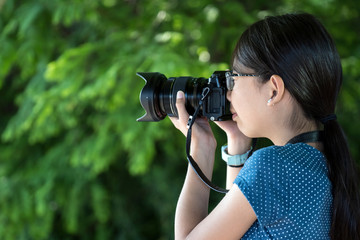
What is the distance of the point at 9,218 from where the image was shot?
2922 millimetres

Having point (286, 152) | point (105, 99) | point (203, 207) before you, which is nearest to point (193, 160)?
point (203, 207)

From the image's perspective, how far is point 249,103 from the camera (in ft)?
3.32

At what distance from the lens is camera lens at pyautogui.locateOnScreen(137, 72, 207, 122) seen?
1.15 m

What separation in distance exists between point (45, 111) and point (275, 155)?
1761mm

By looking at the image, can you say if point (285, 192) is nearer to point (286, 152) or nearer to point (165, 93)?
point (286, 152)

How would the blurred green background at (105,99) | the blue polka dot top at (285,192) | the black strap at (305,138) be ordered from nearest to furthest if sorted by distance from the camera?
1. the blue polka dot top at (285,192)
2. the black strap at (305,138)
3. the blurred green background at (105,99)

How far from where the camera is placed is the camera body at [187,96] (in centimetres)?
111

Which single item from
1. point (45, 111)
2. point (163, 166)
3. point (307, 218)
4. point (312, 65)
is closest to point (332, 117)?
point (312, 65)

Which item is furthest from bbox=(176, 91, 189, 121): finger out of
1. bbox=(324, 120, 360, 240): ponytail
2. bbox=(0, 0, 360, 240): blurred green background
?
bbox=(0, 0, 360, 240): blurred green background

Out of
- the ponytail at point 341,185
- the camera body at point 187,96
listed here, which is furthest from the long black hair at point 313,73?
the camera body at point 187,96

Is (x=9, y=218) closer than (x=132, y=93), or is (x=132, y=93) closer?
(x=132, y=93)

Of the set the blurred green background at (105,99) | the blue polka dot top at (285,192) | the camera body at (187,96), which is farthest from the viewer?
the blurred green background at (105,99)

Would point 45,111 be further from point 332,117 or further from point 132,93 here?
point 332,117

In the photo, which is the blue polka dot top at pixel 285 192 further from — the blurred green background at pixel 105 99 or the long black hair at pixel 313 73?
the blurred green background at pixel 105 99
